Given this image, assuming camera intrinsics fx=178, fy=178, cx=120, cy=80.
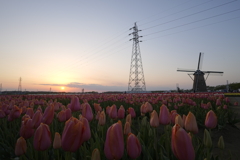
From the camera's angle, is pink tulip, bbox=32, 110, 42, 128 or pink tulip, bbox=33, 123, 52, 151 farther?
pink tulip, bbox=32, 110, 42, 128

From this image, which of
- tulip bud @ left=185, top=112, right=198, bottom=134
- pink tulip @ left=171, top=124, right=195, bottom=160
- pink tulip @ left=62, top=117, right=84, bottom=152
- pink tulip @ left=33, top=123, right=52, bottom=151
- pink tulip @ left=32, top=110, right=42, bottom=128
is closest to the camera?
pink tulip @ left=171, top=124, right=195, bottom=160

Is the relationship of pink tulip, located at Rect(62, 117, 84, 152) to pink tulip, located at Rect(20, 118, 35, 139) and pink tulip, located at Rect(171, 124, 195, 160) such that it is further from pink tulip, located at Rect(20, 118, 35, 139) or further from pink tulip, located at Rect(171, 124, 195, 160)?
pink tulip, located at Rect(20, 118, 35, 139)

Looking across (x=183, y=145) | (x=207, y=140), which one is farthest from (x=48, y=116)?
(x=207, y=140)

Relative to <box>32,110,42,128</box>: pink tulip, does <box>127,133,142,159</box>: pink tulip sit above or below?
below

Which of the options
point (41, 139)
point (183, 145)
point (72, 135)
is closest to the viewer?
point (183, 145)

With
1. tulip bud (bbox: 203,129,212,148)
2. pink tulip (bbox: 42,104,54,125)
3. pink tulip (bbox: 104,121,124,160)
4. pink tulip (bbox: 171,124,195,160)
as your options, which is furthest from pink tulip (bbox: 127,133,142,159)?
pink tulip (bbox: 42,104,54,125)

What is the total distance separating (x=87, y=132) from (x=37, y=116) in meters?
0.79

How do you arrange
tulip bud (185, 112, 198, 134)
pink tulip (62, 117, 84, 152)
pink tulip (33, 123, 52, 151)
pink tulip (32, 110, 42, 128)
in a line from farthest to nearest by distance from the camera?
pink tulip (32, 110, 42, 128) → tulip bud (185, 112, 198, 134) → pink tulip (33, 123, 52, 151) → pink tulip (62, 117, 84, 152)

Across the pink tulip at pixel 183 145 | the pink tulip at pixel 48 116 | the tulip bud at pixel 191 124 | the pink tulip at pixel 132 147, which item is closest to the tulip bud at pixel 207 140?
the tulip bud at pixel 191 124

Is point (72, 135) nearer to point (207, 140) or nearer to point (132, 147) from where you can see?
point (132, 147)

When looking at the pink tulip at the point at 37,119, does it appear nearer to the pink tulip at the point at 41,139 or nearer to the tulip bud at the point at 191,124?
the pink tulip at the point at 41,139

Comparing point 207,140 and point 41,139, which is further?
point 207,140

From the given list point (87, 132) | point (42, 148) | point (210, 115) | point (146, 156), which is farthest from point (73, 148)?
point (210, 115)

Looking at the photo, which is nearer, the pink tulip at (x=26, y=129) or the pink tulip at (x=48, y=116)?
the pink tulip at (x=26, y=129)
